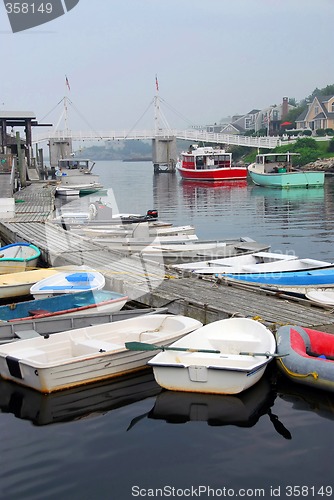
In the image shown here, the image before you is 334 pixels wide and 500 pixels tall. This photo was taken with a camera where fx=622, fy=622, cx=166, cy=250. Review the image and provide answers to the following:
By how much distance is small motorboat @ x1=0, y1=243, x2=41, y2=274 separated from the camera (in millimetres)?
14945

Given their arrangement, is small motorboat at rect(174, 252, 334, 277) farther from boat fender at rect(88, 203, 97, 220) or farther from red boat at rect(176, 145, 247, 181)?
red boat at rect(176, 145, 247, 181)

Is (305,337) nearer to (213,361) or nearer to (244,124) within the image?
(213,361)

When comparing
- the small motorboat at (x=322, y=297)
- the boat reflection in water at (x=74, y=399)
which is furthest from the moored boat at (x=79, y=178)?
the boat reflection in water at (x=74, y=399)

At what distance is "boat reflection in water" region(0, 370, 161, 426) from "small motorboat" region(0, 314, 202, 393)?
113 mm

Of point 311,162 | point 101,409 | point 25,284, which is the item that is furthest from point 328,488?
point 311,162

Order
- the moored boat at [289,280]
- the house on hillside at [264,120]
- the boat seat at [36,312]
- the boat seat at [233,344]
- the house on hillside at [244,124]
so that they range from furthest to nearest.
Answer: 1. the house on hillside at [244,124]
2. the house on hillside at [264,120]
3. the moored boat at [289,280]
4. the boat seat at [36,312]
5. the boat seat at [233,344]

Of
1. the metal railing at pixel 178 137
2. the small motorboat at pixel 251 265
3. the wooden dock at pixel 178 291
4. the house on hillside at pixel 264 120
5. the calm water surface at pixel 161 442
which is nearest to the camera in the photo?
the calm water surface at pixel 161 442

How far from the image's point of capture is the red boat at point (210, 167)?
2677 inches

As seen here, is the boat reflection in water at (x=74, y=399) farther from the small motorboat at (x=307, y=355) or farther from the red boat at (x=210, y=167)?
the red boat at (x=210, y=167)

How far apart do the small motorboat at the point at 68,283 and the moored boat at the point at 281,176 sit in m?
45.4

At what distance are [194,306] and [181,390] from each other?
2.80m

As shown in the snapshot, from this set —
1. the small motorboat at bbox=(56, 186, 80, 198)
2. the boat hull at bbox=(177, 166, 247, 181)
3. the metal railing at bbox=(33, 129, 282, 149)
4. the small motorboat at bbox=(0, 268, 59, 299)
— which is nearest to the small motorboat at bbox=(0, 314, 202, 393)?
the small motorboat at bbox=(0, 268, 59, 299)

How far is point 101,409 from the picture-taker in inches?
329

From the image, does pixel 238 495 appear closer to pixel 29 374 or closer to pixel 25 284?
pixel 29 374
